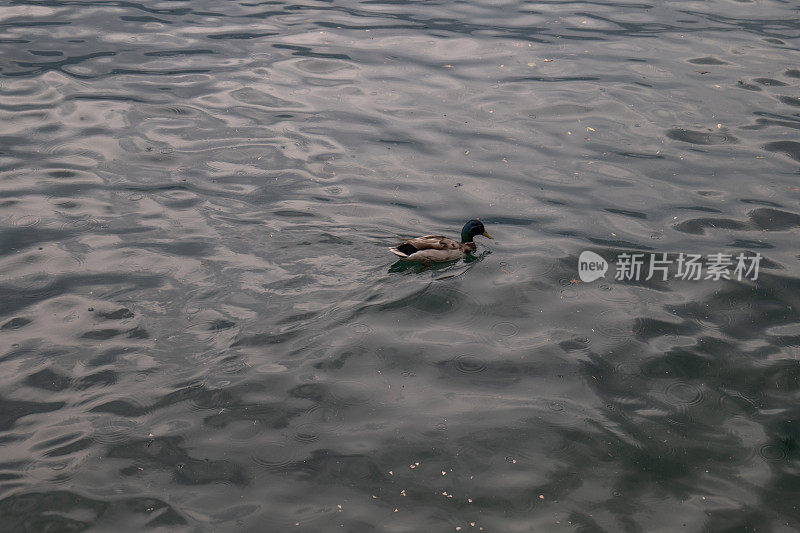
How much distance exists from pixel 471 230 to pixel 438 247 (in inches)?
27.3

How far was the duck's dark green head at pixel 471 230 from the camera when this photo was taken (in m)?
11.0

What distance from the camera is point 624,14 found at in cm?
2044

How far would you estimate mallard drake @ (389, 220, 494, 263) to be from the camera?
412 inches

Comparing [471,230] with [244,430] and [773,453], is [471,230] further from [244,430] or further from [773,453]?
[773,453]

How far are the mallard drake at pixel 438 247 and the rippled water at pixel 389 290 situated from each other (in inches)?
8.7

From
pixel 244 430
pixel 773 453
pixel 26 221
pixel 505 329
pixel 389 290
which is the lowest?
pixel 773 453

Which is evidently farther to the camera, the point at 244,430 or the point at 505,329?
the point at 505,329

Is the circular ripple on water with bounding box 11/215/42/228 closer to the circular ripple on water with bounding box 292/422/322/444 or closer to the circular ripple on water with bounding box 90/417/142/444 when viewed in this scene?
the circular ripple on water with bounding box 90/417/142/444

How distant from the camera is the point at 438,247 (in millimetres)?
10586

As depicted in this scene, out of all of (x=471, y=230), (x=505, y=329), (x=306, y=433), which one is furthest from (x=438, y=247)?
(x=306, y=433)

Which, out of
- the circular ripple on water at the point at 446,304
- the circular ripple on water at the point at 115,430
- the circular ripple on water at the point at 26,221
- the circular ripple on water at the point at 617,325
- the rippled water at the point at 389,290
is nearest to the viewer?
the rippled water at the point at 389,290

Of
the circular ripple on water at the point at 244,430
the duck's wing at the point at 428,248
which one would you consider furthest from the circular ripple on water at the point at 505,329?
the circular ripple on water at the point at 244,430

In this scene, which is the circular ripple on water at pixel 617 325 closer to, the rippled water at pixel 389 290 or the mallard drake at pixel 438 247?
the rippled water at pixel 389 290

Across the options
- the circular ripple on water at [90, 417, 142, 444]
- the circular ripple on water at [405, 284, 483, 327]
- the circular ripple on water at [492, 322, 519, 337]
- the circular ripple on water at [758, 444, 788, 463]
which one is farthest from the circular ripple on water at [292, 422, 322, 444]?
the circular ripple on water at [758, 444, 788, 463]
